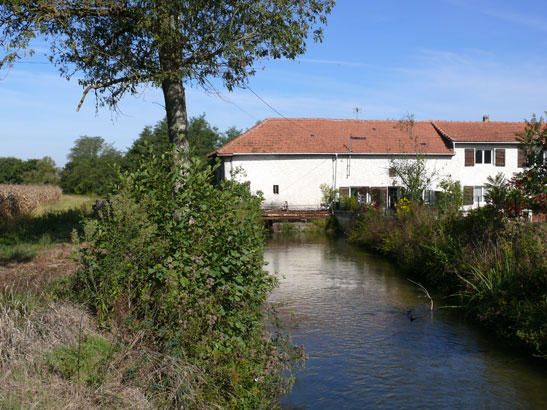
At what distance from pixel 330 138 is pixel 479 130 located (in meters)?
12.1

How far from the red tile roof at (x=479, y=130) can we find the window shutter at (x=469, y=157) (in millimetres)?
811

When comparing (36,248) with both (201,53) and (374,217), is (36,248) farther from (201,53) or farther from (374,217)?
(374,217)

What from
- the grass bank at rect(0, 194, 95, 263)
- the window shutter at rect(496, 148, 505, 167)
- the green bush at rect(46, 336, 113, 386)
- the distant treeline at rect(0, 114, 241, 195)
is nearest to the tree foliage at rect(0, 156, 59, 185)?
the distant treeline at rect(0, 114, 241, 195)

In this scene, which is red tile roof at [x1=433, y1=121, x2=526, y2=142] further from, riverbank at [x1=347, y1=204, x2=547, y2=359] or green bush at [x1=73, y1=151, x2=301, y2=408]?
green bush at [x1=73, y1=151, x2=301, y2=408]

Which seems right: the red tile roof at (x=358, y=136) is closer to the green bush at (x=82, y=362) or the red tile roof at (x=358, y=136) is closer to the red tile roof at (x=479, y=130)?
the red tile roof at (x=479, y=130)

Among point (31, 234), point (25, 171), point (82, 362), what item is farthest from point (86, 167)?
point (82, 362)

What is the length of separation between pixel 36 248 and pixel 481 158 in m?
34.8

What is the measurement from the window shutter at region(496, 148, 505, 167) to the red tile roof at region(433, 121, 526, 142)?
0.85 m

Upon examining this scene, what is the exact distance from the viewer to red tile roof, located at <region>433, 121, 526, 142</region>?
40.3 meters

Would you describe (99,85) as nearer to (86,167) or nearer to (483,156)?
(483,156)

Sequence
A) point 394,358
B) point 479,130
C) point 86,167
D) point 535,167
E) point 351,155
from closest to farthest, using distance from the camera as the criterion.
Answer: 1. point 394,358
2. point 535,167
3. point 351,155
4. point 479,130
5. point 86,167

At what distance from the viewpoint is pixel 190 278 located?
19.6ft

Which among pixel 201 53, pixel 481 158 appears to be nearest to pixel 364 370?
pixel 201 53

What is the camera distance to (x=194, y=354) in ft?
18.0
